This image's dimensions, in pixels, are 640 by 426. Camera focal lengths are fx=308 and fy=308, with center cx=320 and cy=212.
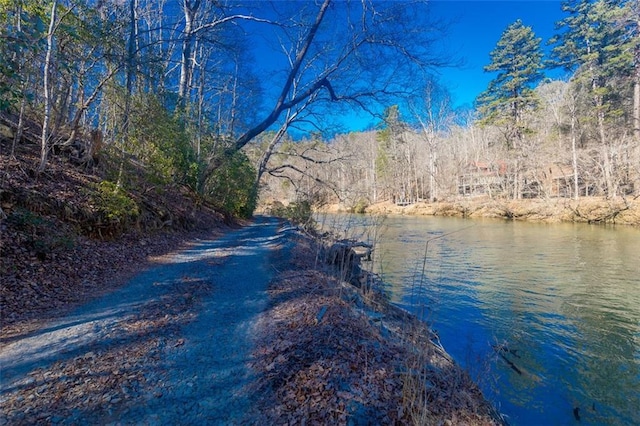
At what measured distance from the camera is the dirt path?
2.11 metres

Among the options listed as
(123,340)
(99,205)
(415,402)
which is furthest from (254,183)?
(415,402)

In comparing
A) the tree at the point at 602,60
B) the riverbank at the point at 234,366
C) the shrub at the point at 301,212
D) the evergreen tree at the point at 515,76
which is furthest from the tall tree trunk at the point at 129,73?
the evergreen tree at the point at 515,76

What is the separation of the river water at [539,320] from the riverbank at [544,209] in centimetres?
601

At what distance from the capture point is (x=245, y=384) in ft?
8.02

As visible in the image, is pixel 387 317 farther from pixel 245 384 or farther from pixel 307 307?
pixel 245 384

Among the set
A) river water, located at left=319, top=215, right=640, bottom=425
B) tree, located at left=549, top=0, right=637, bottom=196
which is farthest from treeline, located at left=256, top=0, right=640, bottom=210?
river water, located at left=319, top=215, right=640, bottom=425

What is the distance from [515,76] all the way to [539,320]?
34473 millimetres

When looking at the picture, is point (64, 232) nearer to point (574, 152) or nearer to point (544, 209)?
point (544, 209)

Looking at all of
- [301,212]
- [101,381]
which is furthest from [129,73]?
[301,212]

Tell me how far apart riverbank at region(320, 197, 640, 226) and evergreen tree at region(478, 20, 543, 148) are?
8.69m

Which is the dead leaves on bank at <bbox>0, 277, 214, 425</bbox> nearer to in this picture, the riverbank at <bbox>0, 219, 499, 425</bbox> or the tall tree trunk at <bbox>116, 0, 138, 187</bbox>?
the riverbank at <bbox>0, 219, 499, 425</bbox>

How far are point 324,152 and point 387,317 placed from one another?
41.2 ft

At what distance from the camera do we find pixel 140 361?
2688mm

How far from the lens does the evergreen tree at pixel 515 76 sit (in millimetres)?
31281
